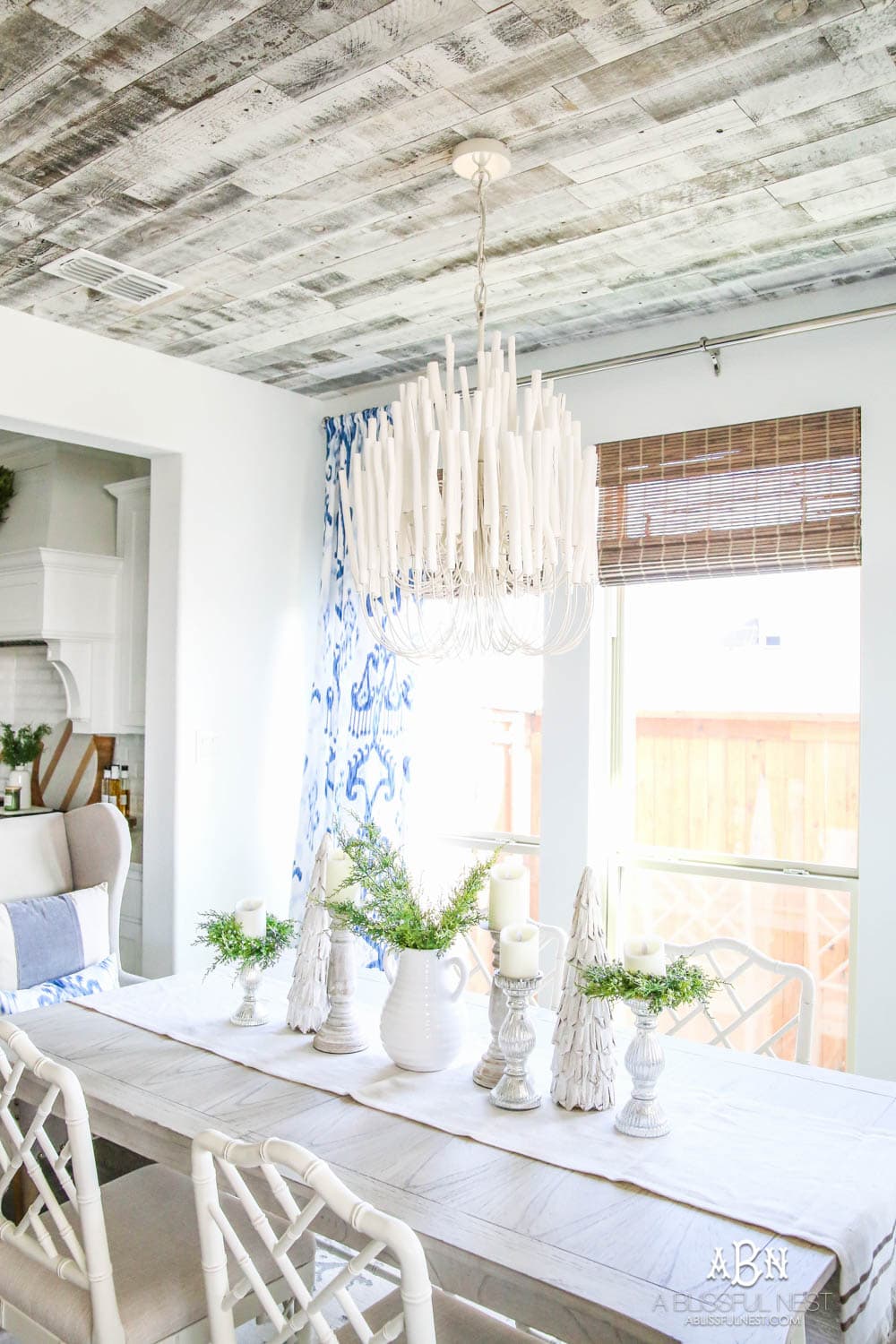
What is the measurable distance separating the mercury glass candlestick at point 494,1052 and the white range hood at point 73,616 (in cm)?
246

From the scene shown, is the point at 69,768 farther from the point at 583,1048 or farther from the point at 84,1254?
the point at 583,1048

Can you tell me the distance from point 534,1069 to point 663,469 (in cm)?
198

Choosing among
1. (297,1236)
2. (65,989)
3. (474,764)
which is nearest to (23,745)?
(65,989)

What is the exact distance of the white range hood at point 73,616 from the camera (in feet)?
13.0

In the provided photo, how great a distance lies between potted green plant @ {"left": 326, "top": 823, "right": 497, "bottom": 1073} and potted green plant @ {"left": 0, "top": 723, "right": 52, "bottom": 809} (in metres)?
2.77

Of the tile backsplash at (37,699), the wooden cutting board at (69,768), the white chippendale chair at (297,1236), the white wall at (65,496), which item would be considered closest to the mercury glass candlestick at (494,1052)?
the white chippendale chair at (297,1236)

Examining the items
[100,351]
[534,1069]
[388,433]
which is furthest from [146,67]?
[534,1069]

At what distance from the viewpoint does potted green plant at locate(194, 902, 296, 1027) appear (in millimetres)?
2305

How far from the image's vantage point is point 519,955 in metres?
1.94

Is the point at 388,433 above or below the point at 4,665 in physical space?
above

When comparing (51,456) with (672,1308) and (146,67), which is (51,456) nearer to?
(146,67)

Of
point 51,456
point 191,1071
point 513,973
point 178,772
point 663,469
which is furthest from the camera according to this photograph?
point 51,456

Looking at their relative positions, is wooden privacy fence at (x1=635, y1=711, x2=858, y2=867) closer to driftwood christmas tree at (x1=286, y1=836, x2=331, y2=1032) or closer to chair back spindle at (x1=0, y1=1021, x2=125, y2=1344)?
driftwood christmas tree at (x1=286, y1=836, x2=331, y2=1032)

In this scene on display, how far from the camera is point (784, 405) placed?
3.16m
